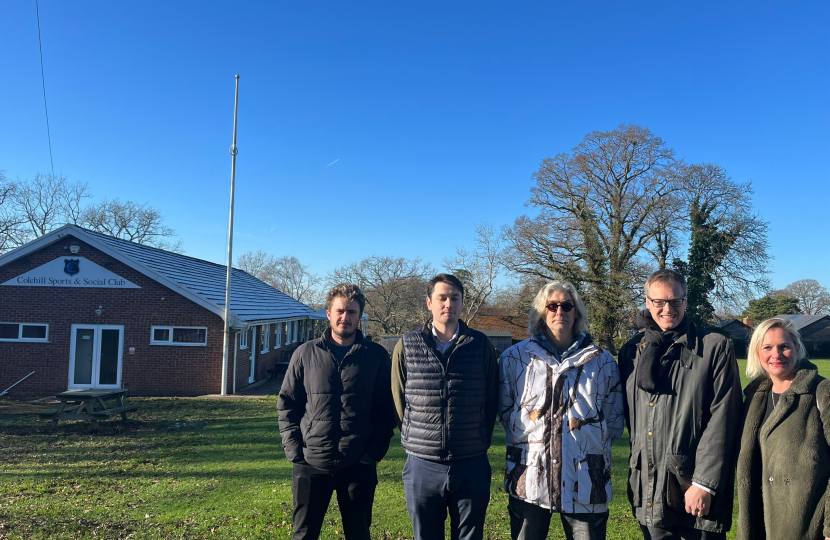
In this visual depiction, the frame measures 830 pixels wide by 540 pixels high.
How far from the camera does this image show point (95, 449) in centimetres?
830

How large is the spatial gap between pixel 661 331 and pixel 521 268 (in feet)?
92.7

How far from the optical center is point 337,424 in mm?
3479

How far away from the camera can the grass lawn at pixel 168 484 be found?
16.0 feet

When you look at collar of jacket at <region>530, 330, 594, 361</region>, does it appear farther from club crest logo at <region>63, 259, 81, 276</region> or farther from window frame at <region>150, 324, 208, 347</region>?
club crest logo at <region>63, 259, 81, 276</region>

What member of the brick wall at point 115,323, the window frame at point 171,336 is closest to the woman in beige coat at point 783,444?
the brick wall at point 115,323

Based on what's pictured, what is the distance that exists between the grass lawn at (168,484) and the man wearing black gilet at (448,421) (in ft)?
6.07

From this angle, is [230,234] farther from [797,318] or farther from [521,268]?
[797,318]

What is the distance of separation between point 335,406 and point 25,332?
16.1m

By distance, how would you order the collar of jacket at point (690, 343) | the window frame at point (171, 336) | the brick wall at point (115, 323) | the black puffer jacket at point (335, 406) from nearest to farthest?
the collar of jacket at point (690, 343) → the black puffer jacket at point (335, 406) → the brick wall at point (115, 323) → the window frame at point (171, 336)

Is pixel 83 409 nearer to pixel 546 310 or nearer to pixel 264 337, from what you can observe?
pixel 264 337

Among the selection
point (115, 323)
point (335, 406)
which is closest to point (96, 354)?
point (115, 323)

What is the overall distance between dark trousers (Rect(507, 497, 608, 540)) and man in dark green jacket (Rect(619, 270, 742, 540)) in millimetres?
267

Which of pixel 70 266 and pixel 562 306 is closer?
pixel 562 306

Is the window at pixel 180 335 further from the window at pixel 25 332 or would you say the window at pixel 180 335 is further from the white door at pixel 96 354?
the window at pixel 25 332
